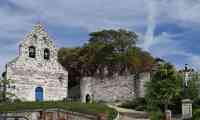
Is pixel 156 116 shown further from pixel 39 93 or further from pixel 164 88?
pixel 39 93

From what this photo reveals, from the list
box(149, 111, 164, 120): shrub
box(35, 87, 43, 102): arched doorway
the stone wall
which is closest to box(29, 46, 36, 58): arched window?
box(35, 87, 43, 102): arched doorway

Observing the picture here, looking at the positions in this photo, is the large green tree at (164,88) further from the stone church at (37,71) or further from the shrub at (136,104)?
the stone church at (37,71)

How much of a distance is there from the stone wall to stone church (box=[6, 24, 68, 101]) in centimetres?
298

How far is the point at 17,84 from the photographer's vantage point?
35.1 meters

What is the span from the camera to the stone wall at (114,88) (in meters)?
35.6

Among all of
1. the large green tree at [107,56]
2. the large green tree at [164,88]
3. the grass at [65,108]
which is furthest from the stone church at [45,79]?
the grass at [65,108]

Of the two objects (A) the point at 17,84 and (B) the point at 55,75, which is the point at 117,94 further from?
(A) the point at 17,84

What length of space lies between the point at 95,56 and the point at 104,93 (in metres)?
8.06

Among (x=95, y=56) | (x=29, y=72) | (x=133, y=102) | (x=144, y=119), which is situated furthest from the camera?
(x=95, y=56)

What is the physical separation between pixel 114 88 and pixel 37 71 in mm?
7257

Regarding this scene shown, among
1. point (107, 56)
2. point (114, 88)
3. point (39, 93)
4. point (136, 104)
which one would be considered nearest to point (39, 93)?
point (39, 93)

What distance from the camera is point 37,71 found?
37.1 meters

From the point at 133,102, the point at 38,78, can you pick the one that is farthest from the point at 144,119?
the point at 38,78

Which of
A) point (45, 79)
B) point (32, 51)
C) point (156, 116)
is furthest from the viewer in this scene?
point (45, 79)
